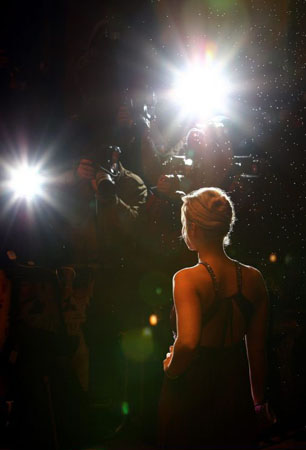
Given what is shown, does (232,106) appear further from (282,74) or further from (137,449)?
(137,449)

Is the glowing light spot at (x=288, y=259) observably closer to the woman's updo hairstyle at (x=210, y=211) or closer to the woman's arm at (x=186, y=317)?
the woman's updo hairstyle at (x=210, y=211)

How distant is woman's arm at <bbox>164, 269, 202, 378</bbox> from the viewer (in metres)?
2.22

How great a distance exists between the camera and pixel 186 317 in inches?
87.6

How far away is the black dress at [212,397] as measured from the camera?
7.58ft

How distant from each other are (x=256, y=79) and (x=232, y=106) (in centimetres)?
48

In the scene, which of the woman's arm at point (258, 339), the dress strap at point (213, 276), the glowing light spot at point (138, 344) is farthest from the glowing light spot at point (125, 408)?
the dress strap at point (213, 276)

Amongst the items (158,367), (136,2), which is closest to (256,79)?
(136,2)

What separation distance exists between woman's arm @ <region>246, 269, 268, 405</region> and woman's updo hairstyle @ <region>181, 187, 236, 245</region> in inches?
12.9

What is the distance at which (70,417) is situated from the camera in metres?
3.08

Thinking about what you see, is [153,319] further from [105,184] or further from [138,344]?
[105,184]

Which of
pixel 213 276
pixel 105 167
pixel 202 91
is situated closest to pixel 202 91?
pixel 202 91

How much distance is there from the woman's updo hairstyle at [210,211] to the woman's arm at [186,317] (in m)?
0.28

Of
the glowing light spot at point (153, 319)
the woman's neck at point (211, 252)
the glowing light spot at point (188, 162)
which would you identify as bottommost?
the glowing light spot at point (153, 319)

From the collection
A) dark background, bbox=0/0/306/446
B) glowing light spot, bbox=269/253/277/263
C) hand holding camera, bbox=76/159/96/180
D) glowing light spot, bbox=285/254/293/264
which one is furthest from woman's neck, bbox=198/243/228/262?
glowing light spot, bbox=285/254/293/264
